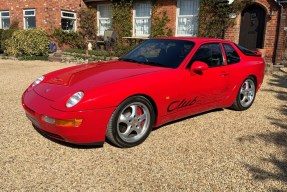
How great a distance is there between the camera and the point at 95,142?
334cm

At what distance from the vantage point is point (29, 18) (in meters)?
16.6

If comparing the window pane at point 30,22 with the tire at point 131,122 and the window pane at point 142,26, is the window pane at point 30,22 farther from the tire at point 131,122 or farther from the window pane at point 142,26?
the tire at point 131,122

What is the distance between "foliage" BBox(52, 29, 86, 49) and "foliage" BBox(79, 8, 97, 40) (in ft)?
1.54

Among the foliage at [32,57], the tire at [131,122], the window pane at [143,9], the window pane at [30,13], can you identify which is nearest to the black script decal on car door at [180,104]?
the tire at [131,122]

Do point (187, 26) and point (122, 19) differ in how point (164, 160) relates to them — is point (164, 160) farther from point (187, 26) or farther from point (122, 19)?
point (122, 19)

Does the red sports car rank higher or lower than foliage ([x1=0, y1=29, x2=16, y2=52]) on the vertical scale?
lower

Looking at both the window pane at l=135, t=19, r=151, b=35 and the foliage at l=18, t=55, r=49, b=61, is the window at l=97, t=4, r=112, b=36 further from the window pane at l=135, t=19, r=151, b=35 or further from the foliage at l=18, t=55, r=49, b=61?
the foliage at l=18, t=55, r=49, b=61

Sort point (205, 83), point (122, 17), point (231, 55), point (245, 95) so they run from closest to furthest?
point (205, 83), point (231, 55), point (245, 95), point (122, 17)

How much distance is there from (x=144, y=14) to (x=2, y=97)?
991 centimetres

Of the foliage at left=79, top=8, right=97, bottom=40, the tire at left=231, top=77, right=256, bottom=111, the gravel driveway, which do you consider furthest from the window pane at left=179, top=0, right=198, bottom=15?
the gravel driveway

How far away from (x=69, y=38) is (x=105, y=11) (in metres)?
2.63

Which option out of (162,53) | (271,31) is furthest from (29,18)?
(162,53)

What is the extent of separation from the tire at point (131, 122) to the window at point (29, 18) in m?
14.8

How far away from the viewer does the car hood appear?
135 inches
